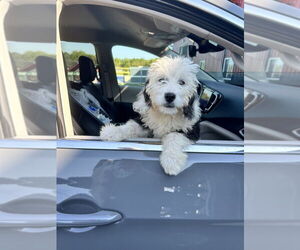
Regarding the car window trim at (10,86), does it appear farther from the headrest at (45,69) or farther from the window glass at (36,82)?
the headrest at (45,69)

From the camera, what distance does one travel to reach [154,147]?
66.7 inches

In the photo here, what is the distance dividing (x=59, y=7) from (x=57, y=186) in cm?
90

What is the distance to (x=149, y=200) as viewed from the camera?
1.60 metres

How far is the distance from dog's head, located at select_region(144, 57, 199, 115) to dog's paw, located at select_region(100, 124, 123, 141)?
238 mm

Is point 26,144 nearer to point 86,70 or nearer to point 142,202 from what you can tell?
point 142,202

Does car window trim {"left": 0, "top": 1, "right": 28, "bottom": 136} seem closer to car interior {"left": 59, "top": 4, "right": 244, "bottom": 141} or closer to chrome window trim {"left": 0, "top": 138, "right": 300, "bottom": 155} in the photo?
chrome window trim {"left": 0, "top": 138, "right": 300, "bottom": 155}

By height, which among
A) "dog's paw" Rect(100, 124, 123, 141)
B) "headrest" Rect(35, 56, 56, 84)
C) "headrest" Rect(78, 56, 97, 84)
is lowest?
"dog's paw" Rect(100, 124, 123, 141)

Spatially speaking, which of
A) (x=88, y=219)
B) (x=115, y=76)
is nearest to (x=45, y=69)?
(x=88, y=219)

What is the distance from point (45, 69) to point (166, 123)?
62cm

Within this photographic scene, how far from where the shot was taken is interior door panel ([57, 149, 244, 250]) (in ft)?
5.23

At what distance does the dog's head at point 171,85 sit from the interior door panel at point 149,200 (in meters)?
0.35

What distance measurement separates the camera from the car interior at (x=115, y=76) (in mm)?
2055

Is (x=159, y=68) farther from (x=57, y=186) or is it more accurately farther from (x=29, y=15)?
(x=57, y=186)

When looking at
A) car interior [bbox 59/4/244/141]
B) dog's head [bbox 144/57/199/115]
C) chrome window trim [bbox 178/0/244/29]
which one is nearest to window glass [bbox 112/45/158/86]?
car interior [bbox 59/4/244/141]
